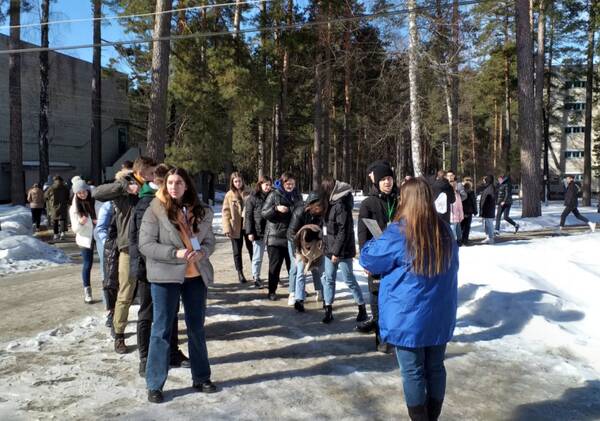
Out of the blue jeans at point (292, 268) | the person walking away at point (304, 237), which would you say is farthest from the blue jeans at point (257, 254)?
the person walking away at point (304, 237)

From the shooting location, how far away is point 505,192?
47.3 ft

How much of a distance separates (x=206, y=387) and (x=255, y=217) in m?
4.06

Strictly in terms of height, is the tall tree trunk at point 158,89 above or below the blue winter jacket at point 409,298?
above

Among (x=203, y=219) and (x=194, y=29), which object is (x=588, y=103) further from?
(x=203, y=219)

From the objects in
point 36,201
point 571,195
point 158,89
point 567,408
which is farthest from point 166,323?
point 571,195

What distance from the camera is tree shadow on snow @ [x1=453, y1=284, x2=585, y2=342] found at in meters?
5.80

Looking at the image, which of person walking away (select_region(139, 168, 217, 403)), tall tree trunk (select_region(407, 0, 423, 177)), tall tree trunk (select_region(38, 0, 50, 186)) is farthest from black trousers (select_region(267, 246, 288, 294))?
tall tree trunk (select_region(38, 0, 50, 186))

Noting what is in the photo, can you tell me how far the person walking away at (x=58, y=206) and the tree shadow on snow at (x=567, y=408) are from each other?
44.2ft

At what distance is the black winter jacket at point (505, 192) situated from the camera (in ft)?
46.6

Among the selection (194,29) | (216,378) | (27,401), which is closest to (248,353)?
(216,378)

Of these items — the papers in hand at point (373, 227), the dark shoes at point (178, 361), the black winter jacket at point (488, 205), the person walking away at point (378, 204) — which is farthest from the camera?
the black winter jacket at point (488, 205)

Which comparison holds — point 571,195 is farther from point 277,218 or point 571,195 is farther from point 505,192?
point 277,218

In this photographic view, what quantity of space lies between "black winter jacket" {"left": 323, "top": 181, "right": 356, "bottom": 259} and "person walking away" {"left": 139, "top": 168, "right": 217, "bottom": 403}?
85.5 inches

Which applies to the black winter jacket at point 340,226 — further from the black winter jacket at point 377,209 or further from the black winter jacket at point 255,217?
the black winter jacket at point 255,217
